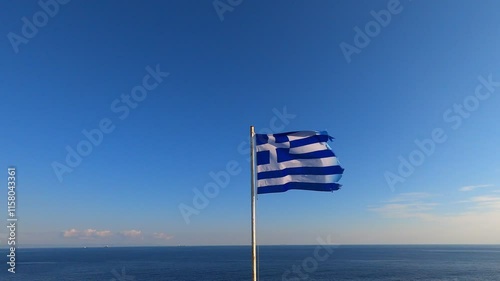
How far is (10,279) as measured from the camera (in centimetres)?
10212

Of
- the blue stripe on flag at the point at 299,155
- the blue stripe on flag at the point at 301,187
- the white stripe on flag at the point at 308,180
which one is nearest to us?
the blue stripe on flag at the point at 301,187

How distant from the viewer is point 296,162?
1420 centimetres

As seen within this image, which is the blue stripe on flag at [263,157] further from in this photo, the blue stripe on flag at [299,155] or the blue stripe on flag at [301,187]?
the blue stripe on flag at [301,187]

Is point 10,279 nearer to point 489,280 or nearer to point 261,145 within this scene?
point 261,145

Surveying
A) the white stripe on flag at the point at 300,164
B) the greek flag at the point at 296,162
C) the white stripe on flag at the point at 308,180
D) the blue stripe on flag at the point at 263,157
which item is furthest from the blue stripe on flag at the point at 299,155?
the white stripe on flag at the point at 308,180

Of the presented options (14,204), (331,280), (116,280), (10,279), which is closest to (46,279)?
(10,279)

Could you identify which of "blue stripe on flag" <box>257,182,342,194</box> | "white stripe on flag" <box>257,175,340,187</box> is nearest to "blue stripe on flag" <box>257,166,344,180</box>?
"white stripe on flag" <box>257,175,340,187</box>

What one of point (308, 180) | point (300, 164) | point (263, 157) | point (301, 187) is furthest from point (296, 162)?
point (263, 157)

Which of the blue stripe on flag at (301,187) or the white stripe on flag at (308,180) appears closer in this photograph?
the blue stripe on flag at (301,187)

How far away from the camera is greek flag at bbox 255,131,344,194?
1402 centimetres

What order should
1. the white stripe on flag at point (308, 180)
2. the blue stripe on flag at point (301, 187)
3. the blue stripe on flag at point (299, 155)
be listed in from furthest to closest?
the blue stripe on flag at point (299, 155), the white stripe on flag at point (308, 180), the blue stripe on flag at point (301, 187)

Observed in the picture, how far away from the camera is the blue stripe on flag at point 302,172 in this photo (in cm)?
1402

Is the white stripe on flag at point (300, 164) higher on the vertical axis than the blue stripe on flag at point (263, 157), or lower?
lower

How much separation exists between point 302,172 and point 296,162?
452mm
